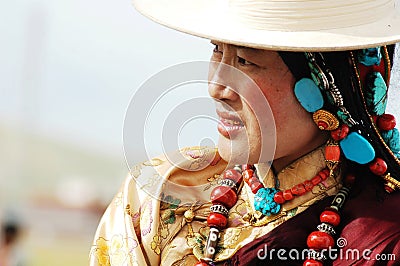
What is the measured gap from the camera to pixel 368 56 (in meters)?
2.34

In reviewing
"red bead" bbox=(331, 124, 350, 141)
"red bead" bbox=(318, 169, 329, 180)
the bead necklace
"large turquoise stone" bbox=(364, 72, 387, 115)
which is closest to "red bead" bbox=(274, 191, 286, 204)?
the bead necklace

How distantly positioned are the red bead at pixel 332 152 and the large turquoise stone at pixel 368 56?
22 cm

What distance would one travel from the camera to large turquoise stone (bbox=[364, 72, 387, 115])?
236 cm

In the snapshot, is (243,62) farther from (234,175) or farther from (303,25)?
(234,175)

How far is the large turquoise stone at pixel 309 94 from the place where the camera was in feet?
7.71

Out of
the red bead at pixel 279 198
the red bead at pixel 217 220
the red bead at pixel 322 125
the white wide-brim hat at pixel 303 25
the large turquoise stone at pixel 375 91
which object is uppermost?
the white wide-brim hat at pixel 303 25

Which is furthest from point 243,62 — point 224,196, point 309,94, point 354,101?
point 224,196

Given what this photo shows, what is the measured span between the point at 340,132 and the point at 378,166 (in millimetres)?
124

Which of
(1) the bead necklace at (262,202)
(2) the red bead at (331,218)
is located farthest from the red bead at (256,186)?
(2) the red bead at (331,218)

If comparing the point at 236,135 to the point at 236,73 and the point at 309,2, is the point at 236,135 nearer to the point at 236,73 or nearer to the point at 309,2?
the point at 236,73

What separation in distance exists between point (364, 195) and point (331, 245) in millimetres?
146

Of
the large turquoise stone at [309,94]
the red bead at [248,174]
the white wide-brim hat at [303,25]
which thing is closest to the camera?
the white wide-brim hat at [303,25]

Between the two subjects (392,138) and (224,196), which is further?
(224,196)

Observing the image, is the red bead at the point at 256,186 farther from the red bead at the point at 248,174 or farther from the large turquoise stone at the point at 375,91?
the large turquoise stone at the point at 375,91
